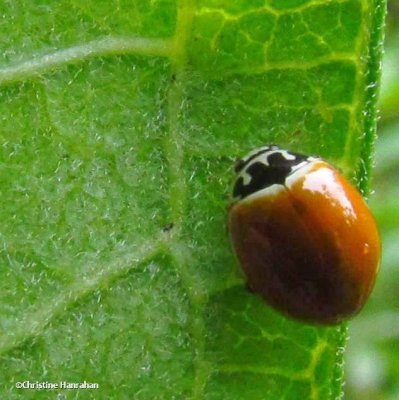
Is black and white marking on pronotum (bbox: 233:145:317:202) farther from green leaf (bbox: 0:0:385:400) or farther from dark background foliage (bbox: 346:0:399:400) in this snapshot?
dark background foliage (bbox: 346:0:399:400)

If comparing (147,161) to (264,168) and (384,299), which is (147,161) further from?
(384,299)

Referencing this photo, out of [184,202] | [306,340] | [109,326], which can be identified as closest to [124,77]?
[184,202]

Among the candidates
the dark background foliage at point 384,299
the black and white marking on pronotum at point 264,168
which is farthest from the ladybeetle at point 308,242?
the dark background foliage at point 384,299

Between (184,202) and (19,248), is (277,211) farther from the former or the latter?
(19,248)

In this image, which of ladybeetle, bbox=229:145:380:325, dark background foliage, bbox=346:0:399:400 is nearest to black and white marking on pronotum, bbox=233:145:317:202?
ladybeetle, bbox=229:145:380:325

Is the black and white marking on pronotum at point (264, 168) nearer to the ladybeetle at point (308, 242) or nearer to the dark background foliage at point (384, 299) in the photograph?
the ladybeetle at point (308, 242)

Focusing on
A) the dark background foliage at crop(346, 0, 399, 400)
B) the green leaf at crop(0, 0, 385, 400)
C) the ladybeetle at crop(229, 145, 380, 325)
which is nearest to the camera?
the green leaf at crop(0, 0, 385, 400)

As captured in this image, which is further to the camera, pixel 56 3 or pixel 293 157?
pixel 293 157
